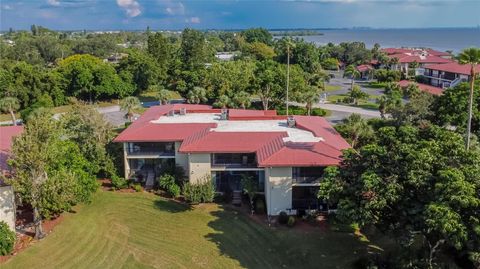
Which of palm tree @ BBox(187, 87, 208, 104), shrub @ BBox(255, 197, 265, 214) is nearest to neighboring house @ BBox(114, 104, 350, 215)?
shrub @ BBox(255, 197, 265, 214)

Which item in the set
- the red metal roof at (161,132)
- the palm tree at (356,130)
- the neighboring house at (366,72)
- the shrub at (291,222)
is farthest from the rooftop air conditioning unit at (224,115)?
the neighboring house at (366,72)

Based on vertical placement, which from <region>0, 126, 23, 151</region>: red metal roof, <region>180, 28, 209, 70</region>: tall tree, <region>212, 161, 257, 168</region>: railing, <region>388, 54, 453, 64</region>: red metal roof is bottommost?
<region>212, 161, 257, 168</region>: railing

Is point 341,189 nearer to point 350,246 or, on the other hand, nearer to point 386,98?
point 350,246

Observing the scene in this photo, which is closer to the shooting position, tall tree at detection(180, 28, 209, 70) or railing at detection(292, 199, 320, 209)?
railing at detection(292, 199, 320, 209)

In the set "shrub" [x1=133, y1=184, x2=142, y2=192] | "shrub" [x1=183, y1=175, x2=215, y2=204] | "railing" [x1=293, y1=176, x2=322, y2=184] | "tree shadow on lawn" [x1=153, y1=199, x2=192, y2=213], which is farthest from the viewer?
"shrub" [x1=133, y1=184, x2=142, y2=192]

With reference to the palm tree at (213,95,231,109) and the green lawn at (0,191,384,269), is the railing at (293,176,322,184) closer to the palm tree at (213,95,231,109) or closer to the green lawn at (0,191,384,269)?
the green lawn at (0,191,384,269)

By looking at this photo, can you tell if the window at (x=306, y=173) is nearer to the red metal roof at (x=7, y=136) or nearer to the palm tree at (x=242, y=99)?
Answer: the red metal roof at (x=7, y=136)

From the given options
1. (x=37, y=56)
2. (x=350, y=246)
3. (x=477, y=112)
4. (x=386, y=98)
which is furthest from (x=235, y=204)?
(x=37, y=56)
